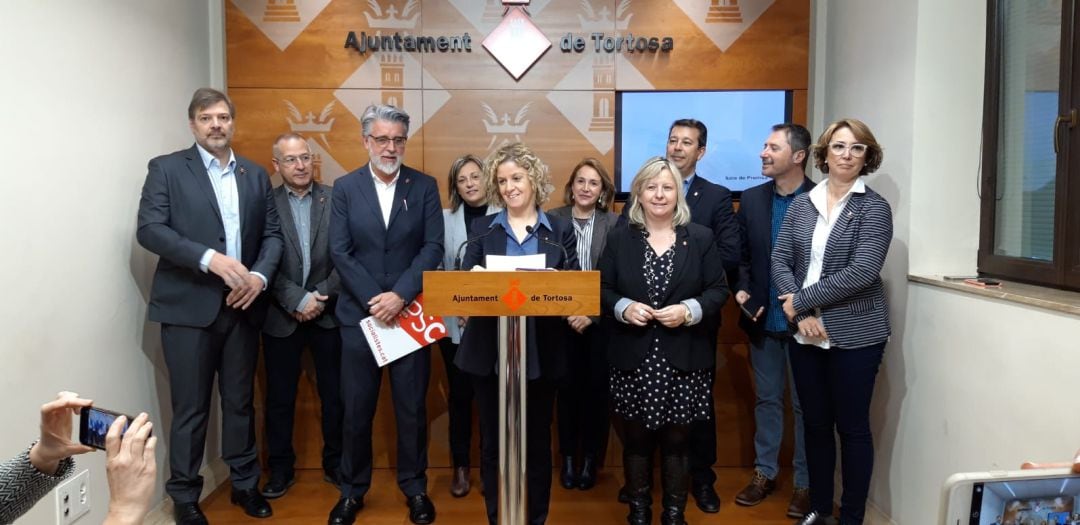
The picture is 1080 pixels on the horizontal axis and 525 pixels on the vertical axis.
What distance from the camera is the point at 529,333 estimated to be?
106 inches

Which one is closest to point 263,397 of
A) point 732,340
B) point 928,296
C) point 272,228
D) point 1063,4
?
point 272,228

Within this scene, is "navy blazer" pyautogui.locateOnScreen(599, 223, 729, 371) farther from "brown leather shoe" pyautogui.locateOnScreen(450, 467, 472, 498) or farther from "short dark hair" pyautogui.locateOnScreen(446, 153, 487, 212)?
"brown leather shoe" pyautogui.locateOnScreen(450, 467, 472, 498)

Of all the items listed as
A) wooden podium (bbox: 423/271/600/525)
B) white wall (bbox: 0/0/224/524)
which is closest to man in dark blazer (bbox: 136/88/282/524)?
white wall (bbox: 0/0/224/524)

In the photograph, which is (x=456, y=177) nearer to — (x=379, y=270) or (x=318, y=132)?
(x=379, y=270)

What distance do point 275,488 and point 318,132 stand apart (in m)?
1.92

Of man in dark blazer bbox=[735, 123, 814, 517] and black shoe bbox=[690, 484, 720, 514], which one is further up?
man in dark blazer bbox=[735, 123, 814, 517]

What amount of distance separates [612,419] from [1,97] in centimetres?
313

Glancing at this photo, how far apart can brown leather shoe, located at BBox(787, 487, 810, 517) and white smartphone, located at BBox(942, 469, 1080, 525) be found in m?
2.44

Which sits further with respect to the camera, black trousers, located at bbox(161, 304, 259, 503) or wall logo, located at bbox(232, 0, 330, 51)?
wall logo, located at bbox(232, 0, 330, 51)

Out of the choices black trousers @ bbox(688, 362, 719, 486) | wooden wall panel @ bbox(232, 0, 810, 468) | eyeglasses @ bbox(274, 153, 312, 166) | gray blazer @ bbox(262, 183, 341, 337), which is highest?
wooden wall panel @ bbox(232, 0, 810, 468)

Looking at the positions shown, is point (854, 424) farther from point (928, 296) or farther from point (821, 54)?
point (821, 54)

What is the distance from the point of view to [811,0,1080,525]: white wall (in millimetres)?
2465

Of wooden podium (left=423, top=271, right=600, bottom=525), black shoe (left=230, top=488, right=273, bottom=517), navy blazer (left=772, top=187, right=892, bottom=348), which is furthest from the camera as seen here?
black shoe (left=230, top=488, right=273, bottom=517)

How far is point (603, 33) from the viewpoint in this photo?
395 centimetres
